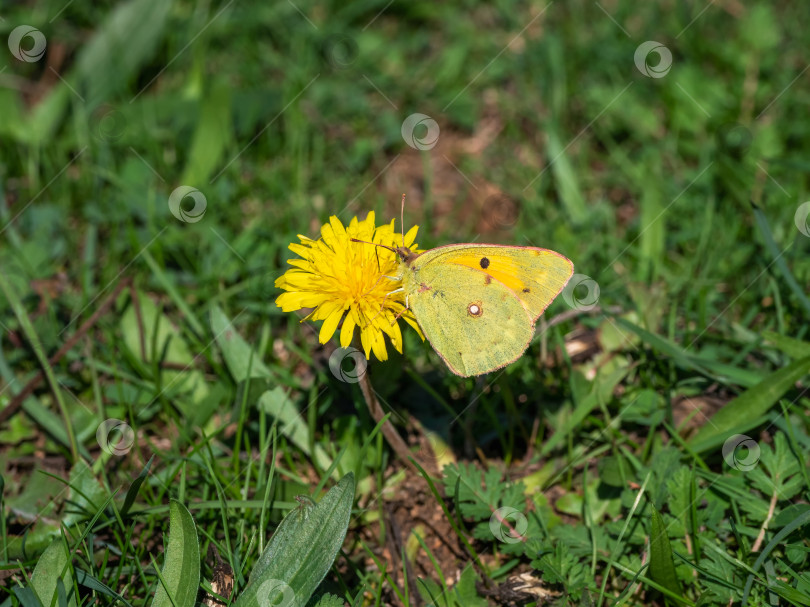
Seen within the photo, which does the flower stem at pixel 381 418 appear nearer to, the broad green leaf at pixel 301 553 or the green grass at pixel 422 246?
the green grass at pixel 422 246

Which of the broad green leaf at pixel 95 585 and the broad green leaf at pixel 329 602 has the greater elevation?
the broad green leaf at pixel 329 602

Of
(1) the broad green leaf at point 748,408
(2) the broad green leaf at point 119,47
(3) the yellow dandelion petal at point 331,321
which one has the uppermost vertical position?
(1) the broad green leaf at point 748,408

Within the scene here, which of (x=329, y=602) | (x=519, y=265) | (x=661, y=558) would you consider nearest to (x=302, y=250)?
(x=519, y=265)

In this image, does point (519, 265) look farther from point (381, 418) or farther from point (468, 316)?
point (381, 418)

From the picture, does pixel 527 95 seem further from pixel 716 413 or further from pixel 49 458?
pixel 49 458

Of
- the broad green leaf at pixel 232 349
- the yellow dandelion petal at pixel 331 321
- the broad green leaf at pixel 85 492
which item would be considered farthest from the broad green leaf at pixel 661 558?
the broad green leaf at pixel 85 492

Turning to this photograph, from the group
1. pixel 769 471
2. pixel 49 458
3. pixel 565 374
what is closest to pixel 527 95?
pixel 565 374
